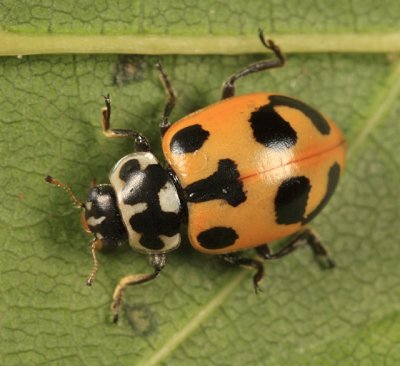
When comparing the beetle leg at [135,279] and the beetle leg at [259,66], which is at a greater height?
the beetle leg at [259,66]

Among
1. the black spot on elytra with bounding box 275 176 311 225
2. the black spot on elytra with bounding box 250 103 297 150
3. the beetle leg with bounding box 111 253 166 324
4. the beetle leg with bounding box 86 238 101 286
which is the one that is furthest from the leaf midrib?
the beetle leg with bounding box 111 253 166 324

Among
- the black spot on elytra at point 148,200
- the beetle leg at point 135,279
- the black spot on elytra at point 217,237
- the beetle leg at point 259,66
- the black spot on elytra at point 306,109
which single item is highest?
the beetle leg at point 259,66

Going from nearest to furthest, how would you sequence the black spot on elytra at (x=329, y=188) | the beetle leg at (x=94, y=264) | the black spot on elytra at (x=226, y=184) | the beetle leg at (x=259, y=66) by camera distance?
the black spot on elytra at (x=226, y=184) → the beetle leg at (x=94, y=264) → the black spot on elytra at (x=329, y=188) → the beetle leg at (x=259, y=66)

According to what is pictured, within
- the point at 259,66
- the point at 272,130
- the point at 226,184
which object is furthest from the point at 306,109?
the point at 226,184

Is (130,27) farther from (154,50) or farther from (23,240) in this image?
(23,240)

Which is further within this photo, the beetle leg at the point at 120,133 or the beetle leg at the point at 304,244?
the beetle leg at the point at 304,244

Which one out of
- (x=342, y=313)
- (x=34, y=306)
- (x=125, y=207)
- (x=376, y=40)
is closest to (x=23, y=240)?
(x=34, y=306)

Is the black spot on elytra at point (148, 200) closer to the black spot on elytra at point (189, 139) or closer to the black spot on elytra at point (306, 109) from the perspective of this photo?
the black spot on elytra at point (189, 139)

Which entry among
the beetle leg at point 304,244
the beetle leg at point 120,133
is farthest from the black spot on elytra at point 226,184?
the beetle leg at point 304,244
